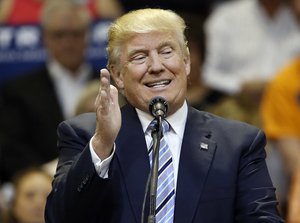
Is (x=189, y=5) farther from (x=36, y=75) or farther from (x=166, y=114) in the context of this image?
(x=166, y=114)

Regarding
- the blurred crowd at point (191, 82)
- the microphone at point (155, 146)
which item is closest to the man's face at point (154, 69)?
the microphone at point (155, 146)

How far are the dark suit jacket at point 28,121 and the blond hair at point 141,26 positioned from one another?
2824 millimetres

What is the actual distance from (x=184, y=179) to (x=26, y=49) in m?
4.01

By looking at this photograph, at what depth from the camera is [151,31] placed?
11.8ft

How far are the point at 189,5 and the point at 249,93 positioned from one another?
1.39 m

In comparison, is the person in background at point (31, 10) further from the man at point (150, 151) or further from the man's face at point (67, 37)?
the man at point (150, 151)

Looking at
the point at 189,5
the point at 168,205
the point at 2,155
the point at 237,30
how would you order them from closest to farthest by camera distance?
the point at 168,205 < the point at 2,155 < the point at 237,30 < the point at 189,5

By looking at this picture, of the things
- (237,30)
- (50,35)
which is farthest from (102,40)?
(237,30)

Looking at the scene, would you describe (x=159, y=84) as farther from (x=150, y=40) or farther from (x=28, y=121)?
(x=28, y=121)

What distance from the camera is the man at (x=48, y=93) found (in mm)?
6570

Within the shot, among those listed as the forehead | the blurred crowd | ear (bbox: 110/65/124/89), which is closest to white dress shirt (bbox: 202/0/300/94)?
the blurred crowd

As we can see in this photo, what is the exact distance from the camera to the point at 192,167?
3.54 metres

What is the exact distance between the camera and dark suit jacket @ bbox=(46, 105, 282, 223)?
339cm

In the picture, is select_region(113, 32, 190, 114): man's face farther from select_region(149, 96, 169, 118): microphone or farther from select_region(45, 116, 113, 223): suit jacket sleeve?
select_region(45, 116, 113, 223): suit jacket sleeve
